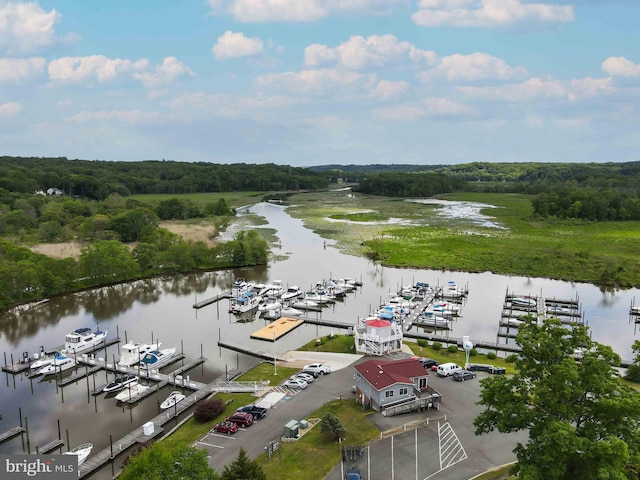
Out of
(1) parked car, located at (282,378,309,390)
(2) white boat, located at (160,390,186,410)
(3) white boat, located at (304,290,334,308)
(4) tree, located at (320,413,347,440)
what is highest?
(4) tree, located at (320,413,347,440)

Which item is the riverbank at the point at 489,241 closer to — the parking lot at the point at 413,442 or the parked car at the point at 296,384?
Result: the parked car at the point at 296,384

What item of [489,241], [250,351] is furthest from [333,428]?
[489,241]

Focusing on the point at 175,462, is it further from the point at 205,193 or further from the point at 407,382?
the point at 205,193

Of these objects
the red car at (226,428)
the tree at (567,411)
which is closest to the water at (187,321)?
the red car at (226,428)

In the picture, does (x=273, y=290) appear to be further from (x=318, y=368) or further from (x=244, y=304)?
(x=318, y=368)

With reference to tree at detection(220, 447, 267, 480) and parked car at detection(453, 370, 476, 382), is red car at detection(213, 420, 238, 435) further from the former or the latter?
parked car at detection(453, 370, 476, 382)

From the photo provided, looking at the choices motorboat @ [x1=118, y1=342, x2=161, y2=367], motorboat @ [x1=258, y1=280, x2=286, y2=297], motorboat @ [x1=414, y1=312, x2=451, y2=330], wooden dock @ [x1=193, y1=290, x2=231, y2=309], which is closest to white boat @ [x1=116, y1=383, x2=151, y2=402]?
motorboat @ [x1=118, y1=342, x2=161, y2=367]
